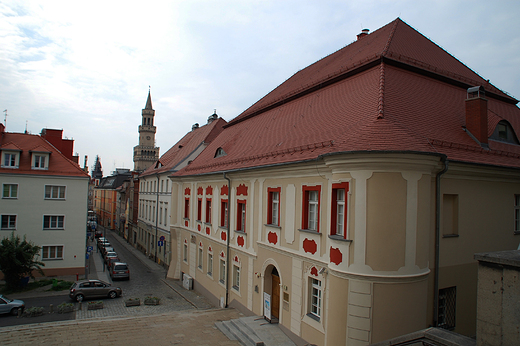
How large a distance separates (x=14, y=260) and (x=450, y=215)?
2628 cm

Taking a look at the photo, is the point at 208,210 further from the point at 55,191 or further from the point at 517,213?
the point at 517,213

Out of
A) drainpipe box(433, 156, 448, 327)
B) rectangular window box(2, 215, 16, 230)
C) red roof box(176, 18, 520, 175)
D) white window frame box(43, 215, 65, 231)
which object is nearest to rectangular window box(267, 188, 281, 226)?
red roof box(176, 18, 520, 175)

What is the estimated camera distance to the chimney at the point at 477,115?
1462cm

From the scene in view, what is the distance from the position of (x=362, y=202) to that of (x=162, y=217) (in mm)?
30794

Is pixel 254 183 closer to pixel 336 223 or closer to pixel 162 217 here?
pixel 336 223

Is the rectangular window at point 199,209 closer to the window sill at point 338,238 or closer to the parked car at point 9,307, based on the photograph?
the parked car at point 9,307

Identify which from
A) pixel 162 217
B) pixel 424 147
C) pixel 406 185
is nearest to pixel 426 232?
pixel 406 185

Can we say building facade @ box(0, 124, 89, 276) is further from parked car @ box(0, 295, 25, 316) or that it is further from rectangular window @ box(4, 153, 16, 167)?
parked car @ box(0, 295, 25, 316)

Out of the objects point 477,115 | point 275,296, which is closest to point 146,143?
point 275,296

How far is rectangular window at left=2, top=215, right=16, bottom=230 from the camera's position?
29516 millimetres

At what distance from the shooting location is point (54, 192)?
31.1 m

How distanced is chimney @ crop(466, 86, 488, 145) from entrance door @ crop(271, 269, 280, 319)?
10037 mm

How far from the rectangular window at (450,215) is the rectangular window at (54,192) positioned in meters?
29.2

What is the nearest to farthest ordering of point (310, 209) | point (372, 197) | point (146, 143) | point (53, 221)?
1. point (372, 197)
2. point (310, 209)
3. point (53, 221)
4. point (146, 143)
